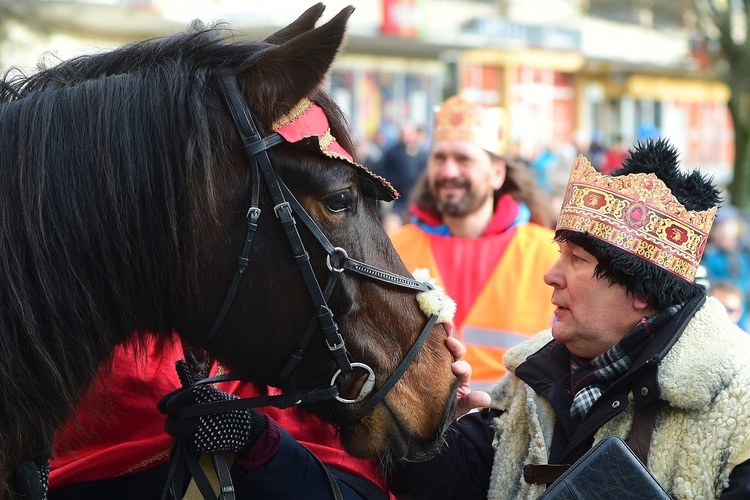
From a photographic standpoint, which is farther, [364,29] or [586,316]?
[364,29]

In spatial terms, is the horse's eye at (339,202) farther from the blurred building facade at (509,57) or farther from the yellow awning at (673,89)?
the yellow awning at (673,89)

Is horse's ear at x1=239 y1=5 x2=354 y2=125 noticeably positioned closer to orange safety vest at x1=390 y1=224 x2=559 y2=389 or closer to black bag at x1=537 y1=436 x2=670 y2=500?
black bag at x1=537 y1=436 x2=670 y2=500

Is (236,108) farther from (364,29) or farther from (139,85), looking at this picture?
(364,29)

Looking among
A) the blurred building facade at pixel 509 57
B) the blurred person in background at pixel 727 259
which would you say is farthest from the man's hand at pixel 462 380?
the blurred building facade at pixel 509 57

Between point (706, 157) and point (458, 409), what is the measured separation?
1324 inches

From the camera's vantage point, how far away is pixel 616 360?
7.27 ft

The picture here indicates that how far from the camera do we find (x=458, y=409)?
2.50 m

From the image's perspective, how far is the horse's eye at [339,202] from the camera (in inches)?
77.1

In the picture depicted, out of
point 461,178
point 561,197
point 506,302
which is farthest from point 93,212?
point 561,197

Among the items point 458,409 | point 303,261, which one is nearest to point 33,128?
point 303,261

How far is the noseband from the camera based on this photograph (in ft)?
6.17

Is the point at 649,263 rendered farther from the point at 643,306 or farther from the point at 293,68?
the point at 293,68

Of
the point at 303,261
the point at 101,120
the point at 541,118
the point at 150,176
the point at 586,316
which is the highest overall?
the point at 101,120

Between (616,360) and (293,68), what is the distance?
109 cm
